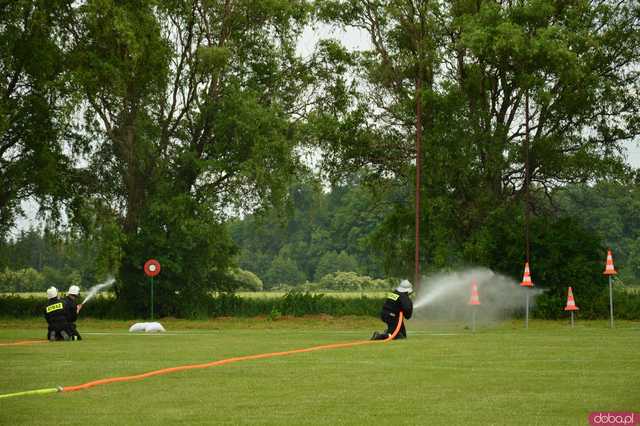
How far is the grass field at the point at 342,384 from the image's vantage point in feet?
39.1

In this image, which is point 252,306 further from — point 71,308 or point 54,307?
point 54,307

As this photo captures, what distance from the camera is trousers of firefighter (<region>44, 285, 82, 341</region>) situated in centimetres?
2867

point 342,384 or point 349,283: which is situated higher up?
point 349,283

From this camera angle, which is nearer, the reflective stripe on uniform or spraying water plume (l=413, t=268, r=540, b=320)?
the reflective stripe on uniform

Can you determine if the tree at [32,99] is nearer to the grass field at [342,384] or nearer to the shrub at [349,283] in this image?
the grass field at [342,384]

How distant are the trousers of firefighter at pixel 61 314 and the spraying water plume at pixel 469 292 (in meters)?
19.6

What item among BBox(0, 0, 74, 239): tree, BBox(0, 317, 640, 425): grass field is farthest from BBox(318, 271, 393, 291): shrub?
BBox(0, 317, 640, 425): grass field

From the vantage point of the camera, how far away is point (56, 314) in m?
28.9

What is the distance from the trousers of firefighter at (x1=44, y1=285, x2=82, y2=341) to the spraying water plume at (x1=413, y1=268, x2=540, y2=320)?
19.6m

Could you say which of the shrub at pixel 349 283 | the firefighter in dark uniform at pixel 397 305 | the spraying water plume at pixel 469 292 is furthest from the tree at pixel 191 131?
the shrub at pixel 349 283

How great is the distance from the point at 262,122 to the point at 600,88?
16.0 metres

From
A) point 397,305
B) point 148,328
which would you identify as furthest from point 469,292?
point 397,305

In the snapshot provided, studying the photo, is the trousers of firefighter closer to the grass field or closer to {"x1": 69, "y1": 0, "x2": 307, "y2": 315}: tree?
the grass field

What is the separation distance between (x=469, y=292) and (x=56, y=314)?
22.8 meters
